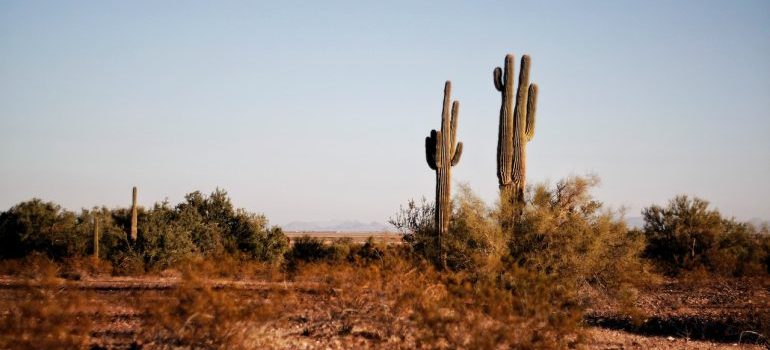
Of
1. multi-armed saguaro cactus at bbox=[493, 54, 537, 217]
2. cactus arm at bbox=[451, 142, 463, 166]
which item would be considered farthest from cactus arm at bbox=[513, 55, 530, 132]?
cactus arm at bbox=[451, 142, 463, 166]

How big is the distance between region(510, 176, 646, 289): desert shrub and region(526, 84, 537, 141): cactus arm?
2497 mm

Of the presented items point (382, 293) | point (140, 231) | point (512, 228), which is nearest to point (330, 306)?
point (382, 293)

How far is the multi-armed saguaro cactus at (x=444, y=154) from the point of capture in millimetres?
16359

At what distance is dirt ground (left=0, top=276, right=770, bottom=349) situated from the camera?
348 inches

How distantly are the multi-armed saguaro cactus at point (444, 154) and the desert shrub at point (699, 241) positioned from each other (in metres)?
8.98

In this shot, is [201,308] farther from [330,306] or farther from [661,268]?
Result: [661,268]

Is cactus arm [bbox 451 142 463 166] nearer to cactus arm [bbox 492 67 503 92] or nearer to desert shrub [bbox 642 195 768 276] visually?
cactus arm [bbox 492 67 503 92]

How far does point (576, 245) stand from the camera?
1376 cm

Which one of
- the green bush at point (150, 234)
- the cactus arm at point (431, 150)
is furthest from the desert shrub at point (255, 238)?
the cactus arm at point (431, 150)

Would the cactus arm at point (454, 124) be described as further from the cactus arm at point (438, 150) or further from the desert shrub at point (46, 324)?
the desert shrub at point (46, 324)

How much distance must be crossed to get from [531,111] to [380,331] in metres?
9.49

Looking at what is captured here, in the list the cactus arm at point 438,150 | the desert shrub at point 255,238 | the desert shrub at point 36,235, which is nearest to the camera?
the cactus arm at point 438,150

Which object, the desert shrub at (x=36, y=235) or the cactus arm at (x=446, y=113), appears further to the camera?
the desert shrub at (x=36, y=235)

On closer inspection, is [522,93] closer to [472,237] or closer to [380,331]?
[472,237]
